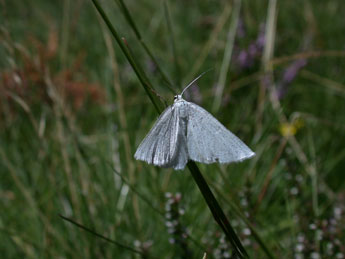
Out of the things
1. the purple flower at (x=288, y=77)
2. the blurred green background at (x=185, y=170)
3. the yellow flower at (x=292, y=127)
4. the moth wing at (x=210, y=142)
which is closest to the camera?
the moth wing at (x=210, y=142)

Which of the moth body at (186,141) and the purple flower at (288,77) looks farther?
the purple flower at (288,77)

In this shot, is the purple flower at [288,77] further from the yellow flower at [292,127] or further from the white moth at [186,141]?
the white moth at [186,141]

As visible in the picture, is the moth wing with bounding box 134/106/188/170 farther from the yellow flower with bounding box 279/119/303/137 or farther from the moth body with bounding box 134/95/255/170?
the yellow flower with bounding box 279/119/303/137

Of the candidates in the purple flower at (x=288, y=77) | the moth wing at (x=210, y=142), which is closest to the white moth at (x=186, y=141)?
the moth wing at (x=210, y=142)

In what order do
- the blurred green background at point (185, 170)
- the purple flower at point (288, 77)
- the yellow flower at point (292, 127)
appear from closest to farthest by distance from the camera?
the blurred green background at point (185, 170), the yellow flower at point (292, 127), the purple flower at point (288, 77)

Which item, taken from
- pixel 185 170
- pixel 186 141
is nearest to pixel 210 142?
pixel 186 141

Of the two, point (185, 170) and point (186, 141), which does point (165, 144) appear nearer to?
point (186, 141)

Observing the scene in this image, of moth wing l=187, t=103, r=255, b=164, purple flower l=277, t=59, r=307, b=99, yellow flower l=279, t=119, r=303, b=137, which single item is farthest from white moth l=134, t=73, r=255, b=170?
purple flower l=277, t=59, r=307, b=99

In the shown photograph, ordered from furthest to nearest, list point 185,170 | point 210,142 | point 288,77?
point 288,77
point 185,170
point 210,142
